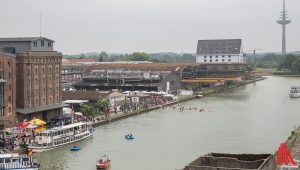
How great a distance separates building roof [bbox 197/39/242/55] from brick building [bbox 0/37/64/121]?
298ft

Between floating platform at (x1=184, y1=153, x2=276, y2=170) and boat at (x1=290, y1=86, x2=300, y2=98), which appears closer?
floating platform at (x1=184, y1=153, x2=276, y2=170)

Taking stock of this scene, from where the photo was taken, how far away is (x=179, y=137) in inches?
1594

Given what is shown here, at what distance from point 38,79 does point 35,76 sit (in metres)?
0.54

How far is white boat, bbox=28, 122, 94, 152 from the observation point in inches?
1410

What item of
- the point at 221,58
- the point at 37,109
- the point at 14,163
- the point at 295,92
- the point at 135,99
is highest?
the point at 221,58

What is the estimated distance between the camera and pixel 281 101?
69688 millimetres

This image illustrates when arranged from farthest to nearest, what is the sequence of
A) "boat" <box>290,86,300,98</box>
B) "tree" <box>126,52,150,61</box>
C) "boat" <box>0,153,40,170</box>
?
"tree" <box>126,52,150,61</box> < "boat" <box>290,86,300,98</box> < "boat" <box>0,153,40,170</box>

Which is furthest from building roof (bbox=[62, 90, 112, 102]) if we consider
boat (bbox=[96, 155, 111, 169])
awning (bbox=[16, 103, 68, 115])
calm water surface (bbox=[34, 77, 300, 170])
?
boat (bbox=[96, 155, 111, 169])

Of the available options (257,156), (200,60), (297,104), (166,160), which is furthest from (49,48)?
(200,60)

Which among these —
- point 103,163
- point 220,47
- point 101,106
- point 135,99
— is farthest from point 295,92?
point 220,47

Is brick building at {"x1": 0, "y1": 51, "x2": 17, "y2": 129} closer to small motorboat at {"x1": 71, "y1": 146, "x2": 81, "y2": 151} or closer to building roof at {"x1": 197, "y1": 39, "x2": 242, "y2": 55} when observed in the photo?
small motorboat at {"x1": 71, "y1": 146, "x2": 81, "y2": 151}

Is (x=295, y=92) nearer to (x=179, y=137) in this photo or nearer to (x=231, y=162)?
(x=179, y=137)

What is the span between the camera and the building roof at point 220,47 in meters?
134

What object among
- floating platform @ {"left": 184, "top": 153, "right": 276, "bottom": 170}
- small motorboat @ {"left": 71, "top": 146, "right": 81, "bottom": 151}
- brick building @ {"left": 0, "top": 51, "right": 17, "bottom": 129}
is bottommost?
small motorboat @ {"left": 71, "top": 146, "right": 81, "bottom": 151}
